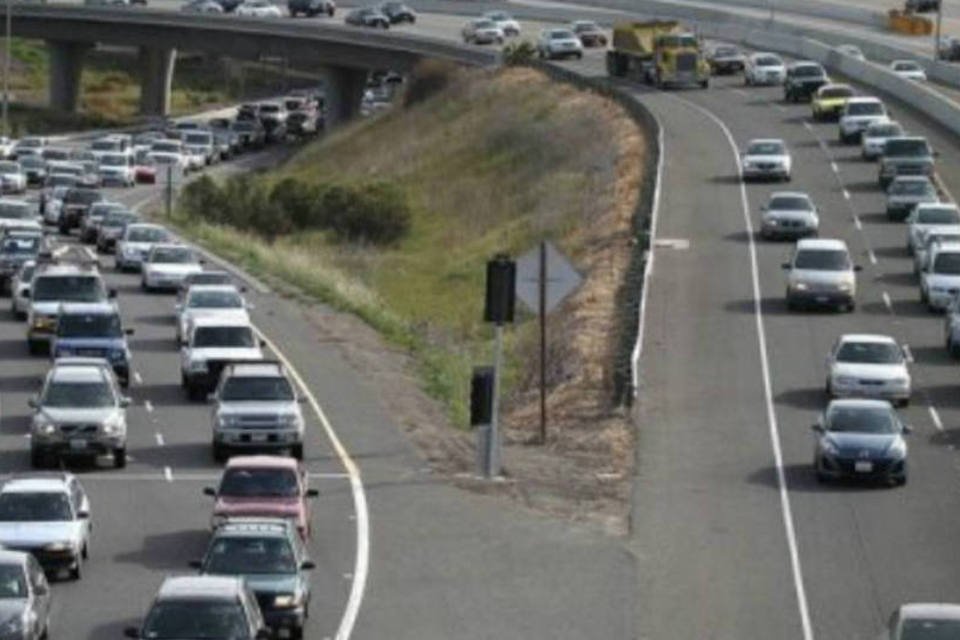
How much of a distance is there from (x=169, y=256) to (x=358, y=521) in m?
30.7

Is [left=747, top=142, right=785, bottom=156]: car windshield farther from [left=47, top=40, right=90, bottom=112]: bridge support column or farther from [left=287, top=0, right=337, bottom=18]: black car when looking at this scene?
[left=47, top=40, right=90, bottom=112]: bridge support column

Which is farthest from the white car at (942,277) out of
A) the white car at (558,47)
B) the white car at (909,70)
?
the white car at (558,47)

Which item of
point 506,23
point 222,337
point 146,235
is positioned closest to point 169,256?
point 146,235

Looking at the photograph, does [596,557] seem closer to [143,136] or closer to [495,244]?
[495,244]

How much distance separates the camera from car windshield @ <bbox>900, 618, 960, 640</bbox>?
3216cm

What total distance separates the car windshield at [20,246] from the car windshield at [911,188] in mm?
21099

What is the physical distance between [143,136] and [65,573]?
335ft

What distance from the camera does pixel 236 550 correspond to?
36.4 m

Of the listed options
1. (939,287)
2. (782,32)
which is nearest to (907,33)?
(782,32)

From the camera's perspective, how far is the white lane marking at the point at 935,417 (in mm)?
52312

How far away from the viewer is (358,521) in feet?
144

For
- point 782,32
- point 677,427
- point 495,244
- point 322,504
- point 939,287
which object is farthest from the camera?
point 782,32

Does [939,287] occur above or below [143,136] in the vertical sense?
above

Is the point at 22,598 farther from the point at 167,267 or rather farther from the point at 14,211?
the point at 14,211
